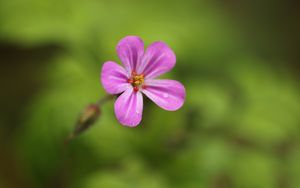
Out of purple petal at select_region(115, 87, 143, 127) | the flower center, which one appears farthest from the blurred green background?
purple petal at select_region(115, 87, 143, 127)

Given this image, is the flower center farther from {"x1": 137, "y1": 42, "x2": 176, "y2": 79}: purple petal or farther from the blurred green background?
the blurred green background

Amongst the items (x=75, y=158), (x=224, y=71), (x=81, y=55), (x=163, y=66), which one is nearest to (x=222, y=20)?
(x=224, y=71)

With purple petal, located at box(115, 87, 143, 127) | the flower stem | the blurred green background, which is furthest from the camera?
the blurred green background

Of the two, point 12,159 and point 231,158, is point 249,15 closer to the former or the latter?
point 231,158

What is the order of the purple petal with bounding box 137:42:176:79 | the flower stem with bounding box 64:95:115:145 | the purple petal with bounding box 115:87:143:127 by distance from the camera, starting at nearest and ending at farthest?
the purple petal with bounding box 115:87:143:127 → the purple petal with bounding box 137:42:176:79 → the flower stem with bounding box 64:95:115:145

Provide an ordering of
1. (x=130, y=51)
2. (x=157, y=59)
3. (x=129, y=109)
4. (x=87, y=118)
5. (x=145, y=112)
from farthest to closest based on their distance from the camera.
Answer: (x=145, y=112)
(x=87, y=118)
(x=157, y=59)
(x=130, y=51)
(x=129, y=109)

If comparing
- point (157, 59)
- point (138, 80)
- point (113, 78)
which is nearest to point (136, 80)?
point (138, 80)

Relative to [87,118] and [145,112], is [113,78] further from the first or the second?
[145,112]
